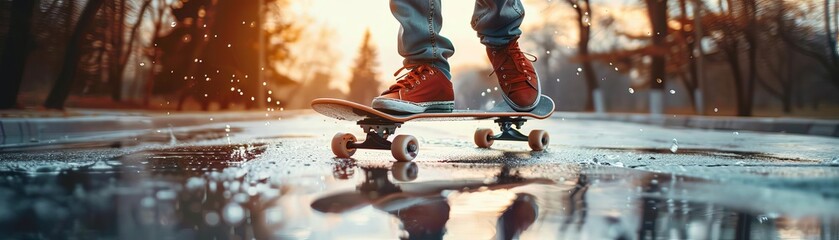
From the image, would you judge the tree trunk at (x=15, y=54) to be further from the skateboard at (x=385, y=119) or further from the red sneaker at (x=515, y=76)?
the red sneaker at (x=515, y=76)

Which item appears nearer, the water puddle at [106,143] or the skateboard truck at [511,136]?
the skateboard truck at [511,136]

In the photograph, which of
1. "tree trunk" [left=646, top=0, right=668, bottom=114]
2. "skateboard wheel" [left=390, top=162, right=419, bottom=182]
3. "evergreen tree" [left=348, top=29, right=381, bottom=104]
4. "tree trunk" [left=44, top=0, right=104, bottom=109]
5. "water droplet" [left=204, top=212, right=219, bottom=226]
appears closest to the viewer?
"water droplet" [left=204, top=212, right=219, bottom=226]

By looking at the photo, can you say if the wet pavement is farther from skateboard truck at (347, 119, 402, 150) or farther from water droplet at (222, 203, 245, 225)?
Answer: skateboard truck at (347, 119, 402, 150)

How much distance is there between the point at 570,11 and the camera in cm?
2375

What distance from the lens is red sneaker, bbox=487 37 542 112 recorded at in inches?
163

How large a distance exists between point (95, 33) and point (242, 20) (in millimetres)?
13867

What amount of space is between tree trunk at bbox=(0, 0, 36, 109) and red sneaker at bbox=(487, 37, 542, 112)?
5.91 m

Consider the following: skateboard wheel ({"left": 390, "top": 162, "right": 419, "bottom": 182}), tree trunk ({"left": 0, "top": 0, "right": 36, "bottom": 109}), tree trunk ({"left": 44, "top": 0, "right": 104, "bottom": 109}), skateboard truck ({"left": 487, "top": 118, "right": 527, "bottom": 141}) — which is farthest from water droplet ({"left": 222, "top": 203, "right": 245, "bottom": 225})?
tree trunk ({"left": 44, "top": 0, "right": 104, "bottom": 109})

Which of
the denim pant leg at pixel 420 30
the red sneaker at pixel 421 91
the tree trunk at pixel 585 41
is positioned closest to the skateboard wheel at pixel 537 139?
the red sneaker at pixel 421 91

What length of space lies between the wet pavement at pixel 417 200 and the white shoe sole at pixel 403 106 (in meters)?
0.24

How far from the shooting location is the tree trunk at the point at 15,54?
8.34 m

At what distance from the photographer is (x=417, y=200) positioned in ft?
6.93

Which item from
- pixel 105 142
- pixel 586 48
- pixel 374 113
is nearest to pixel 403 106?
pixel 374 113

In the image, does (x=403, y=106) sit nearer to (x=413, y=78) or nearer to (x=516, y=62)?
(x=413, y=78)
